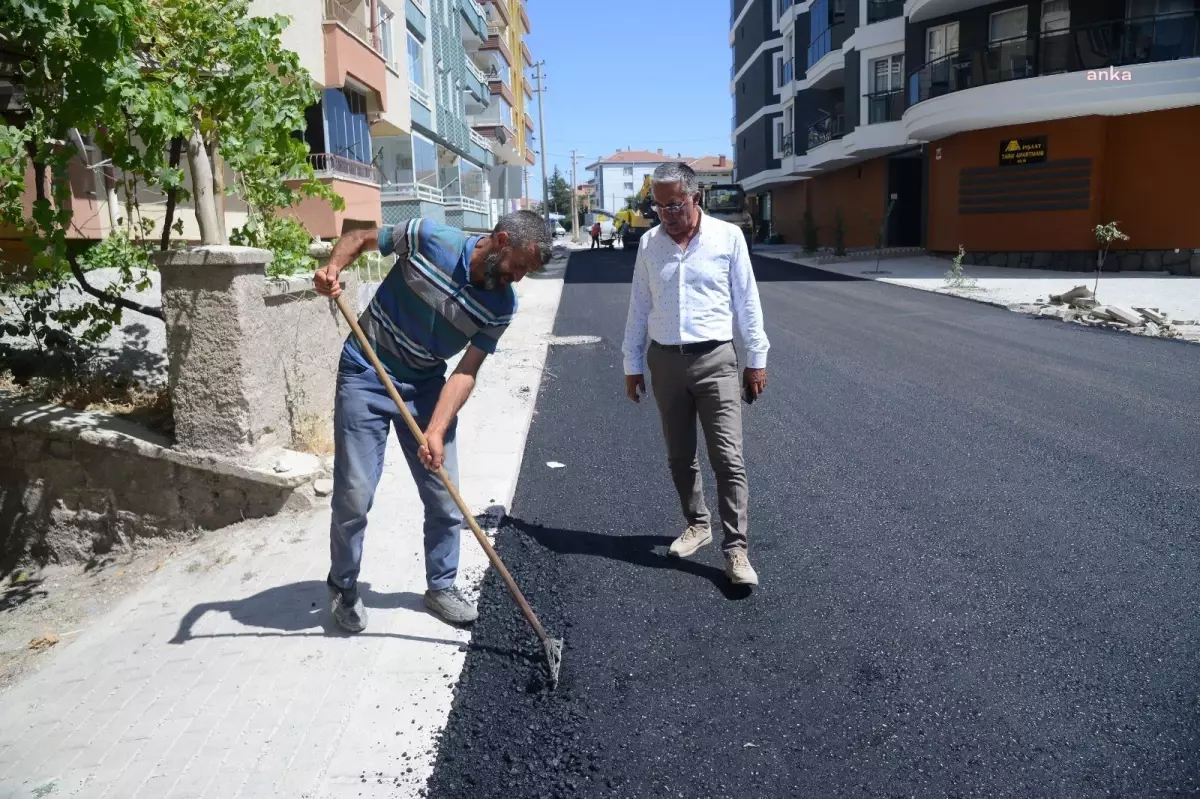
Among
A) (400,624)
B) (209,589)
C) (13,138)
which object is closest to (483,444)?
(209,589)

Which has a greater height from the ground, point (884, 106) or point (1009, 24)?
point (1009, 24)

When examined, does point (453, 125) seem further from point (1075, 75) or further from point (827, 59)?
point (1075, 75)

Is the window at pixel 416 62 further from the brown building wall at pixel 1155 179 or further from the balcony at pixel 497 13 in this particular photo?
the balcony at pixel 497 13

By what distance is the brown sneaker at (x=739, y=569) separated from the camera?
405 cm

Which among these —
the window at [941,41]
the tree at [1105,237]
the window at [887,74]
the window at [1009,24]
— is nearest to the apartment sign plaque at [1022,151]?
the window at [1009,24]

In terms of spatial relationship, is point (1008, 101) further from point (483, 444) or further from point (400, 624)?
point (400, 624)

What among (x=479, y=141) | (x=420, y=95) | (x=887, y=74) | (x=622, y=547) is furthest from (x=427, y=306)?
(x=479, y=141)

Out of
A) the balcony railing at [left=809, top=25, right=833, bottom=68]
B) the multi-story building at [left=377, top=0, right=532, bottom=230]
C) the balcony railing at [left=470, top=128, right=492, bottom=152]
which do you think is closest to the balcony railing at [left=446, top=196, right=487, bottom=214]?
the multi-story building at [left=377, top=0, right=532, bottom=230]

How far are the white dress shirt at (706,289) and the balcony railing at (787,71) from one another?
127 feet

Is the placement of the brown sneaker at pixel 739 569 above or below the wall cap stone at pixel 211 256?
below

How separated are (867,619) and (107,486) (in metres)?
4.73

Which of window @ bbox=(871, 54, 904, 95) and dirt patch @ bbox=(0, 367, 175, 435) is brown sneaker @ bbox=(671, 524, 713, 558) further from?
window @ bbox=(871, 54, 904, 95)

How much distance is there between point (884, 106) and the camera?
2914 centimetres

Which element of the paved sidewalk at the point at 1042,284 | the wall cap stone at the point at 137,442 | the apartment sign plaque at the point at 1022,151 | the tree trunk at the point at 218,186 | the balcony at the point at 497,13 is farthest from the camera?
the balcony at the point at 497,13
